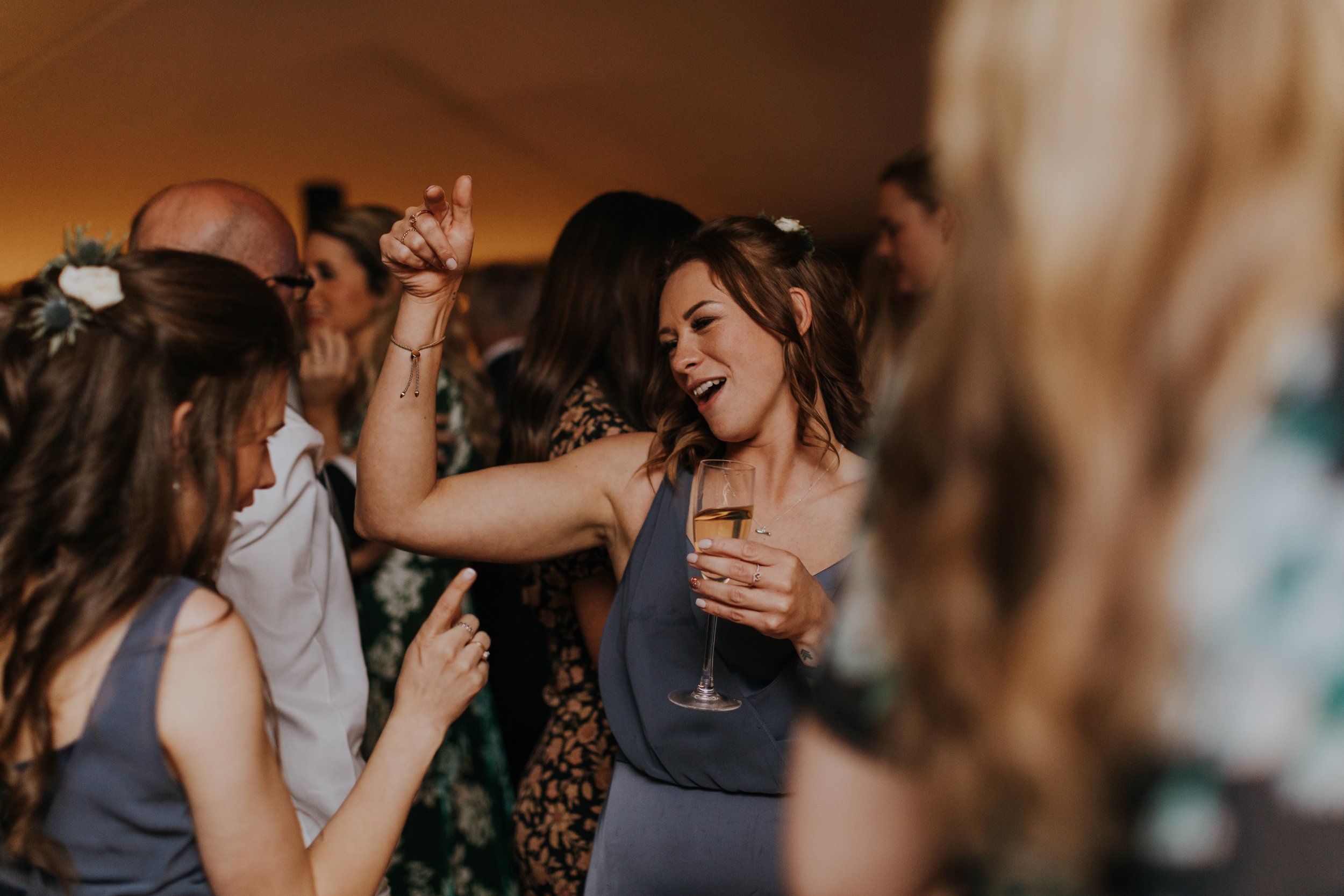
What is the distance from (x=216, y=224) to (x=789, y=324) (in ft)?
3.52

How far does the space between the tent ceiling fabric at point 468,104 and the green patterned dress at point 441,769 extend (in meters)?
1.59

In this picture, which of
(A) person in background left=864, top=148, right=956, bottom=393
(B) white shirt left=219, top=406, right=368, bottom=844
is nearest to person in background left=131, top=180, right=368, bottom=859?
(B) white shirt left=219, top=406, right=368, bottom=844

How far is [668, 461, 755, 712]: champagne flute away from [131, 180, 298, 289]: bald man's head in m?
0.99

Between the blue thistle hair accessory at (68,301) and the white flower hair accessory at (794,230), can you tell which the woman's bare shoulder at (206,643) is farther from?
the white flower hair accessory at (794,230)

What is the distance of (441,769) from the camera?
2.69 m

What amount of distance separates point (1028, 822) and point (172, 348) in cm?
98

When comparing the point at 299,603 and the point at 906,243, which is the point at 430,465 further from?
the point at 906,243

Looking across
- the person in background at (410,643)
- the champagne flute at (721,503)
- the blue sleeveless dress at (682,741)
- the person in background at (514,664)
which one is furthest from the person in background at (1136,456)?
the person in background at (514,664)

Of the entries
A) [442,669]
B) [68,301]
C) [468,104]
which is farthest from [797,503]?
[468,104]

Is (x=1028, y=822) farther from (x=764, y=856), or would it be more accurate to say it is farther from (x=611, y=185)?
(x=611, y=185)

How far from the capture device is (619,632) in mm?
1891

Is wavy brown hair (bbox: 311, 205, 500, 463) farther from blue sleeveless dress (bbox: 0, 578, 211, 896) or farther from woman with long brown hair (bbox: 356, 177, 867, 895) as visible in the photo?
blue sleeveless dress (bbox: 0, 578, 211, 896)

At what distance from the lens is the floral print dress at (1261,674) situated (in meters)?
0.70

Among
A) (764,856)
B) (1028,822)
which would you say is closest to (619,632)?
(764,856)
